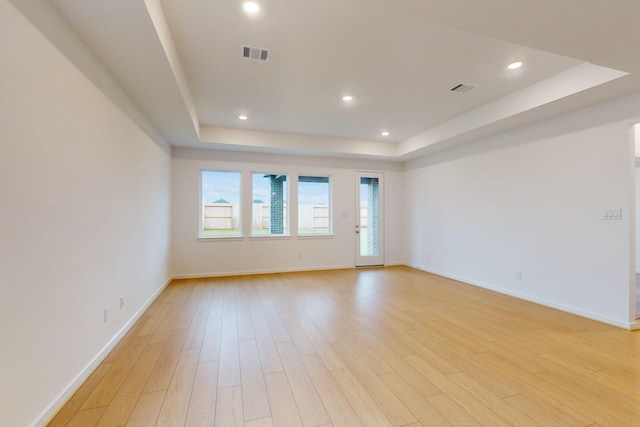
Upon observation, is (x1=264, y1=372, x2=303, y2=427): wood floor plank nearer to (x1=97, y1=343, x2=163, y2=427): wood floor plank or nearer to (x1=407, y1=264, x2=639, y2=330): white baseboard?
(x1=97, y1=343, x2=163, y2=427): wood floor plank

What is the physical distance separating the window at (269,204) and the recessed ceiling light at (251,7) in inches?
152

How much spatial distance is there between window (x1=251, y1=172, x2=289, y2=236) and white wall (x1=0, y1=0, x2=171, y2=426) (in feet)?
10.1

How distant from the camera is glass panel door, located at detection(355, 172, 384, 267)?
6547 mm

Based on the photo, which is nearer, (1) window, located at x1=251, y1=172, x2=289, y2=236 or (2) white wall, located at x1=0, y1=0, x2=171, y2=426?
(2) white wall, located at x1=0, y1=0, x2=171, y2=426

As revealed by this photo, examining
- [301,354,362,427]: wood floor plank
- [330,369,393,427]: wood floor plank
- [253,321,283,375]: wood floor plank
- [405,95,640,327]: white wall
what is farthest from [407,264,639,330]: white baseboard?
[253,321,283,375]: wood floor plank

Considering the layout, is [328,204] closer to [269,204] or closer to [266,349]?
[269,204]

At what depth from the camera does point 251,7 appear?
210 cm

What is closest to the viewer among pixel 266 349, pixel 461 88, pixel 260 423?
pixel 260 423

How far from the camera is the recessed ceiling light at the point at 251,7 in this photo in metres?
2.06

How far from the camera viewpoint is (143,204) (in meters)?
3.53

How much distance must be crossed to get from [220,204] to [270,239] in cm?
126

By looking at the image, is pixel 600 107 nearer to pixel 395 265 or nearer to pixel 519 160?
pixel 519 160

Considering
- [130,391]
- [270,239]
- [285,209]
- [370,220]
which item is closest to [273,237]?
[270,239]

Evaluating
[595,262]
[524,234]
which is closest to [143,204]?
[524,234]
